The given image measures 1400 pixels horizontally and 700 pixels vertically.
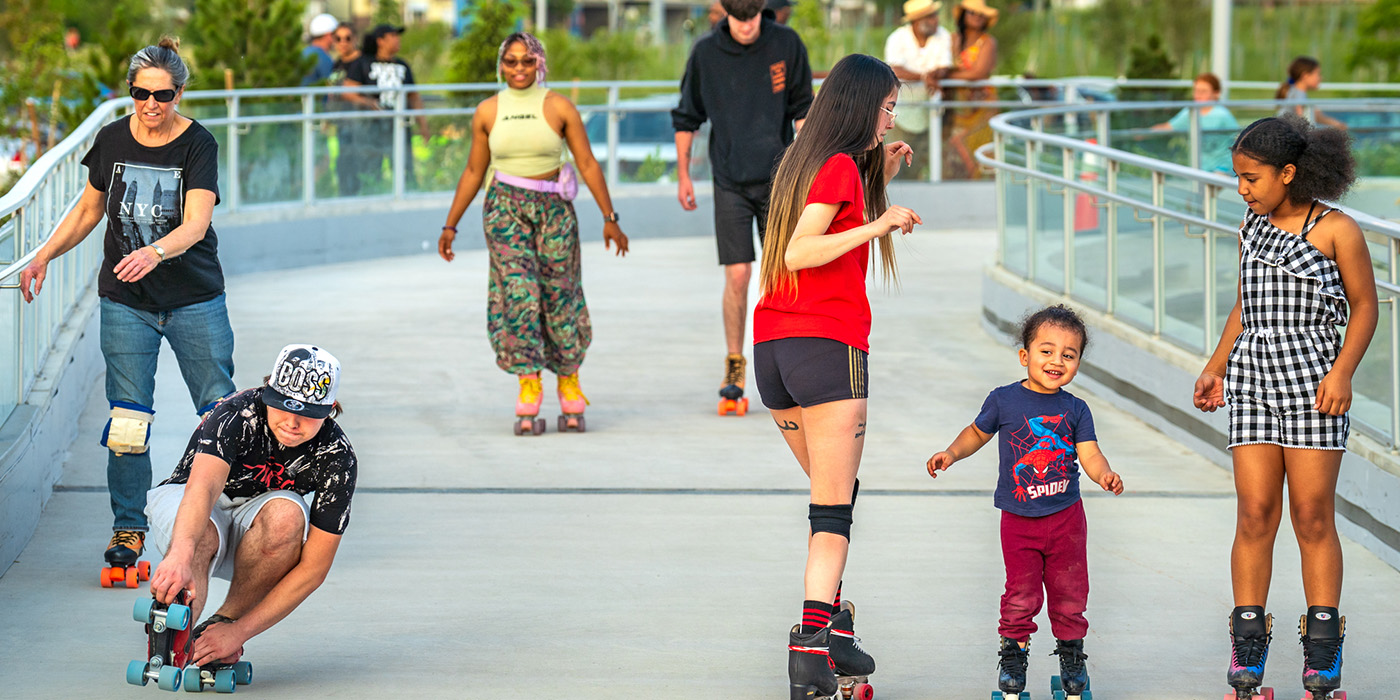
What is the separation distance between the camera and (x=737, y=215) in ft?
26.7

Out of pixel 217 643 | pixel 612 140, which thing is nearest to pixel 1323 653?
pixel 217 643

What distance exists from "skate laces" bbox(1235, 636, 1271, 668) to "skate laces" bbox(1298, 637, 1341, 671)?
12cm

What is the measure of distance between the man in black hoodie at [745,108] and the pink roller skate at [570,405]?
776 millimetres

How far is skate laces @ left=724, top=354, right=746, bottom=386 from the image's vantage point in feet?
27.1

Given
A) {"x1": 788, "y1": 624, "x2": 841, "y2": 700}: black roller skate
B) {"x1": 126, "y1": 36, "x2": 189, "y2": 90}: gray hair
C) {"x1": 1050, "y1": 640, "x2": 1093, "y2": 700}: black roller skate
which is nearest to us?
{"x1": 788, "y1": 624, "x2": 841, "y2": 700}: black roller skate

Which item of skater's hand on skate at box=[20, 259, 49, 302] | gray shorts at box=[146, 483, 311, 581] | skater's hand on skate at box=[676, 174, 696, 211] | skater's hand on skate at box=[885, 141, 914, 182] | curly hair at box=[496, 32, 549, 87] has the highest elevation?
curly hair at box=[496, 32, 549, 87]

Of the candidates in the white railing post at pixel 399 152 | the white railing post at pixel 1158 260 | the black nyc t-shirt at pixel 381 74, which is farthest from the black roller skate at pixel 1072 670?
the black nyc t-shirt at pixel 381 74

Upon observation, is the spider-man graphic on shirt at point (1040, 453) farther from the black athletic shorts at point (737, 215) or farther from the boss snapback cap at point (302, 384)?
the black athletic shorts at point (737, 215)

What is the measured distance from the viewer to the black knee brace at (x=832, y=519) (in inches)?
171

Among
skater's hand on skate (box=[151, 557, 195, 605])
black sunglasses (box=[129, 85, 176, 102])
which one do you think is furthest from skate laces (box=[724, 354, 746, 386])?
skater's hand on skate (box=[151, 557, 195, 605])

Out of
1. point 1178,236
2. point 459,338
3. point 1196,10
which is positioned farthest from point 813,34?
point 1178,236

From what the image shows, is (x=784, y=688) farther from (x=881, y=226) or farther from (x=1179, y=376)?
(x=1179, y=376)

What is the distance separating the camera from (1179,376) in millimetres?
7797

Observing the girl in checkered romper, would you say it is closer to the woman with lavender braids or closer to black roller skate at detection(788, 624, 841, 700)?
black roller skate at detection(788, 624, 841, 700)
